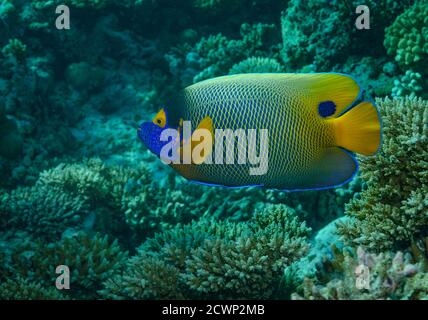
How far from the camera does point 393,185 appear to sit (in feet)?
9.97

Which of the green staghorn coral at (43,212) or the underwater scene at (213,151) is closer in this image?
the underwater scene at (213,151)

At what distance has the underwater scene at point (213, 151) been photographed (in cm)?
186

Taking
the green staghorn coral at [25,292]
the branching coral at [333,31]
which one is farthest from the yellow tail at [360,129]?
the branching coral at [333,31]

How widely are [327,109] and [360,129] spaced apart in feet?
0.67

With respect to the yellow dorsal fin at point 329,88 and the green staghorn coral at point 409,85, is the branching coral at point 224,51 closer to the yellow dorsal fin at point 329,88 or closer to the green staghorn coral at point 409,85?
the green staghorn coral at point 409,85

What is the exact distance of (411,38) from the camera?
4594 mm

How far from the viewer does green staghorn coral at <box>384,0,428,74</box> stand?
4520 millimetres

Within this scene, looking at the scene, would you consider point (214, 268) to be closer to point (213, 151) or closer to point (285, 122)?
point (213, 151)

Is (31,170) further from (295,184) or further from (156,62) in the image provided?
(295,184)

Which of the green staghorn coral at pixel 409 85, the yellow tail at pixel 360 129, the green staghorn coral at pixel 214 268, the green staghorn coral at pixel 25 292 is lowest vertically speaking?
the green staghorn coral at pixel 25 292

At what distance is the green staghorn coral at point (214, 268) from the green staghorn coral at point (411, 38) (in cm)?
256

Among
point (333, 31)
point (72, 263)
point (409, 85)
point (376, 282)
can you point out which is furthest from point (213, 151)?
point (333, 31)

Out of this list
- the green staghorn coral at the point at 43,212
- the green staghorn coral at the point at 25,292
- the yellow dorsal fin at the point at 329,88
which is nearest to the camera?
the yellow dorsal fin at the point at 329,88

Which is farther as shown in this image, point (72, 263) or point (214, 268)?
point (72, 263)
